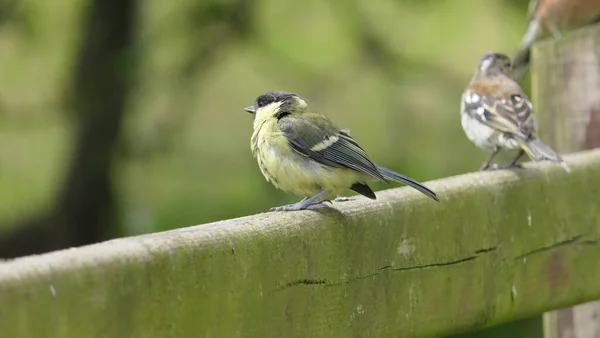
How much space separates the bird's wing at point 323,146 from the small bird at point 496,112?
1488 mm

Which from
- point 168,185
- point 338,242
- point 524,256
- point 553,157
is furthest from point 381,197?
point 168,185

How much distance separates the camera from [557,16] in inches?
274

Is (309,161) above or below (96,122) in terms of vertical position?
below

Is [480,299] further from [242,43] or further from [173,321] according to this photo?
[242,43]

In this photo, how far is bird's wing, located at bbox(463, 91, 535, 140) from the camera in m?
4.79

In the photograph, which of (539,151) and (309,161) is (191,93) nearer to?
(539,151)

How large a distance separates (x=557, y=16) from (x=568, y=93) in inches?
132

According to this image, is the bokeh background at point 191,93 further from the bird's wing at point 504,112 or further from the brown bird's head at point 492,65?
the bird's wing at point 504,112

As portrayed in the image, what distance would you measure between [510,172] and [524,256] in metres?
0.32

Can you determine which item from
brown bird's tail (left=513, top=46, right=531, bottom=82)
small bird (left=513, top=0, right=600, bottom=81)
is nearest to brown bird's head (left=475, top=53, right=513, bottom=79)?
brown bird's tail (left=513, top=46, right=531, bottom=82)

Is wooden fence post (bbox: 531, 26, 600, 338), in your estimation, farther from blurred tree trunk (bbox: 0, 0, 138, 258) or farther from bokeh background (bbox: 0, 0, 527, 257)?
blurred tree trunk (bbox: 0, 0, 138, 258)

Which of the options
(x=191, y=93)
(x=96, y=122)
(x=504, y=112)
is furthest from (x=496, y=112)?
(x=96, y=122)

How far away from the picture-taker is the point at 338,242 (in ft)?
7.70

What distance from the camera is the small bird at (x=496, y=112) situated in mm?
4816
